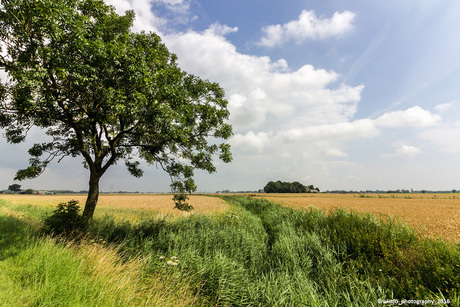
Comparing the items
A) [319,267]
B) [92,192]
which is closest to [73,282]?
[319,267]

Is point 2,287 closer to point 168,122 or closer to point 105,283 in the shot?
point 105,283

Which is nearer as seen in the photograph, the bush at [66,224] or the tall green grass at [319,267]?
the tall green grass at [319,267]

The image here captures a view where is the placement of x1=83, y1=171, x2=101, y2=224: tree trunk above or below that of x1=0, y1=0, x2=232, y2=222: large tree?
below

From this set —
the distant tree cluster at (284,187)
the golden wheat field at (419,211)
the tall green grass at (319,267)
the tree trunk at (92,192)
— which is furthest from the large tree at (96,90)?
the distant tree cluster at (284,187)

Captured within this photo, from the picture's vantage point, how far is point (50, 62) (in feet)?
25.9

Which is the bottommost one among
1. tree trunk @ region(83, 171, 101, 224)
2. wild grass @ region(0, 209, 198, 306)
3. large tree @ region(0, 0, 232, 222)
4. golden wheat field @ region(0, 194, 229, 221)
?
golden wheat field @ region(0, 194, 229, 221)

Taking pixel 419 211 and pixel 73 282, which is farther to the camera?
pixel 419 211

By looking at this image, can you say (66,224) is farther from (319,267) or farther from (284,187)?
(284,187)

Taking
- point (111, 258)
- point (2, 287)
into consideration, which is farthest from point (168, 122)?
point (2, 287)

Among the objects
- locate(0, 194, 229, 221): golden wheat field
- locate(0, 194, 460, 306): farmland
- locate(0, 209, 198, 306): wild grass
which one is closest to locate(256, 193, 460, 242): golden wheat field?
locate(0, 194, 460, 306): farmland

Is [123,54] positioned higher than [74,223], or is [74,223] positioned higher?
[123,54]

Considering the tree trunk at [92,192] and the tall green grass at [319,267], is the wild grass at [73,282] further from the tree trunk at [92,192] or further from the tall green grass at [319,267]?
the tree trunk at [92,192]

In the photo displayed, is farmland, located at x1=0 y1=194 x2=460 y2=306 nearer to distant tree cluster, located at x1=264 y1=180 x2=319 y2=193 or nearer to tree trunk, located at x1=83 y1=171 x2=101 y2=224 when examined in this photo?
tree trunk, located at x1=83 y1=171 x2=101 y2=224

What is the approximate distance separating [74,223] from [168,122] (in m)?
7.27
